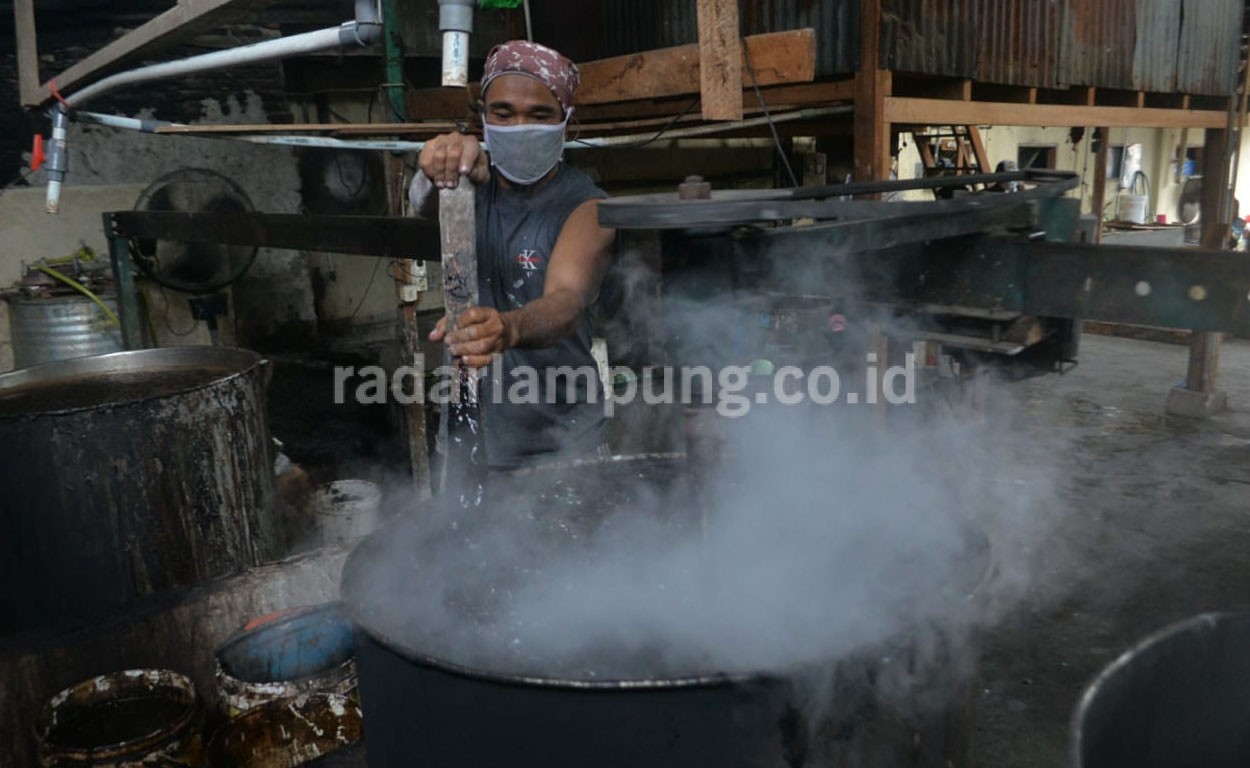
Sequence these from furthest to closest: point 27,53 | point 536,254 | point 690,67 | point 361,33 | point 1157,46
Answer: point 1157,46 < point 27,53 < point 690,67 < point 361,33 < point 536,254

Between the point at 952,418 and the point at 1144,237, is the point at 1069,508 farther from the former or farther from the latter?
the point at 1144,237

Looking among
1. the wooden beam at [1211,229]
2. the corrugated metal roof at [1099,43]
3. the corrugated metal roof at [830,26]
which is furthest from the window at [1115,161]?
the corrugated metal roof at [830,26]

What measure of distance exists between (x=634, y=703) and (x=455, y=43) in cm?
202

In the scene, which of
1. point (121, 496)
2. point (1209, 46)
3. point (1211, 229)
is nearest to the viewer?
point (121, 496)

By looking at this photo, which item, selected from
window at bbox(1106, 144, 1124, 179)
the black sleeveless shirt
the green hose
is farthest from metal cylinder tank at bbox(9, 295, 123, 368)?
window at bbox(1106, 144, 1124, 179)

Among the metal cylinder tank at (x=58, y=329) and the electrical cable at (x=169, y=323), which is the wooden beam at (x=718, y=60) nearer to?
the metal cylinder tank at (x=58, y=329)

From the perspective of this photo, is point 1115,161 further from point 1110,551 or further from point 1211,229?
point 1110,551

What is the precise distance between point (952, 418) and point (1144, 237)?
148 inches

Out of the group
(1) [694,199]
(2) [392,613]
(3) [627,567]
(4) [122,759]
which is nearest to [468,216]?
(1) [694,199]

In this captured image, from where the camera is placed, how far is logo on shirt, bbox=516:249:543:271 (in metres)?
2.82

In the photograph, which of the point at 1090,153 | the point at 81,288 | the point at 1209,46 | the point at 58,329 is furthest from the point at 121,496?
the point at 1090,153

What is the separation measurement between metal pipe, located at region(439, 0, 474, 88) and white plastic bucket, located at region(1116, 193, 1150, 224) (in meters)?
16.3

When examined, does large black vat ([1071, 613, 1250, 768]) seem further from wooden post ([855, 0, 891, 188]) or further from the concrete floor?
wooden post ([855, 0, 891, 188])

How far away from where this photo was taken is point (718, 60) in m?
3.38
